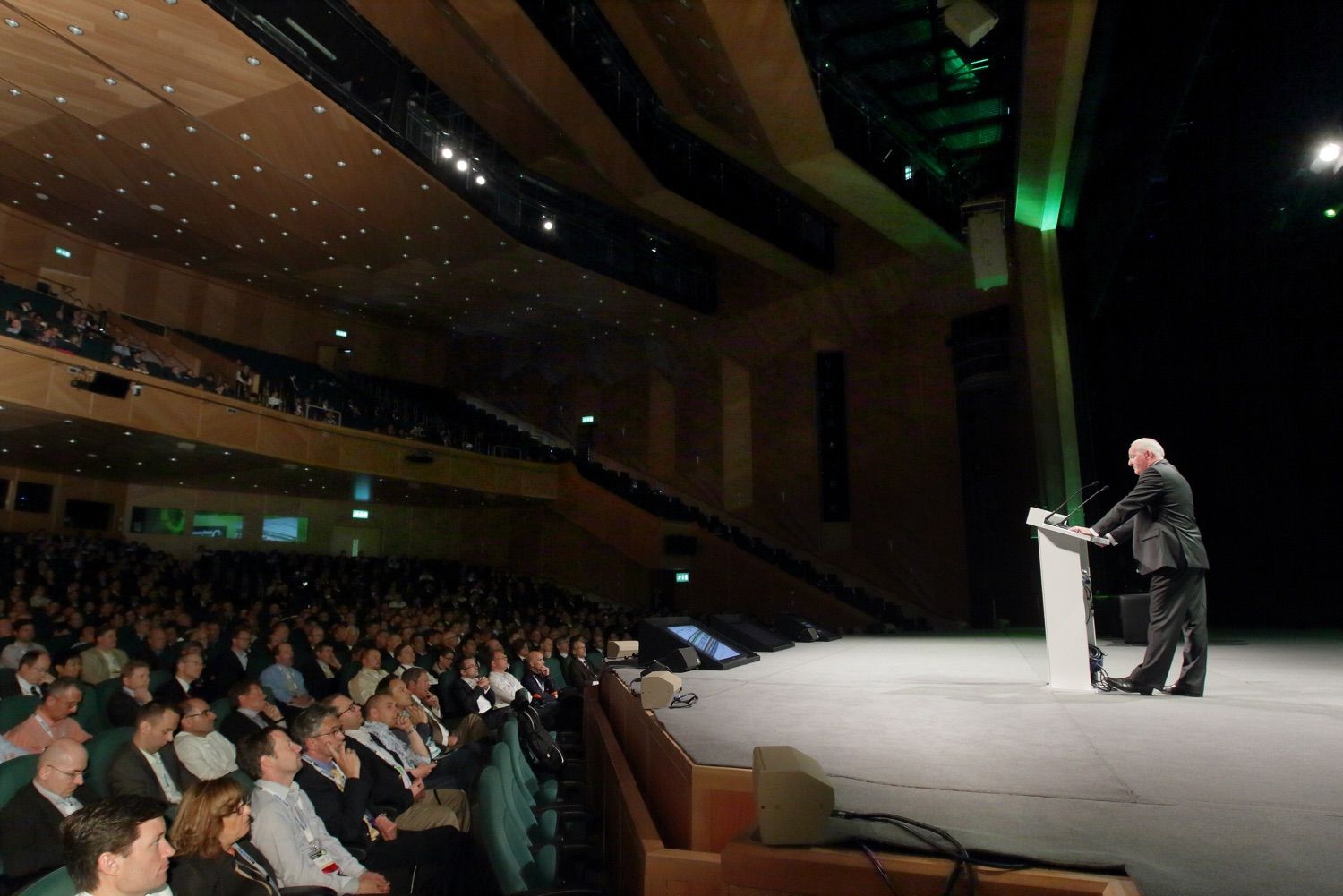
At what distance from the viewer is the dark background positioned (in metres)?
4.31

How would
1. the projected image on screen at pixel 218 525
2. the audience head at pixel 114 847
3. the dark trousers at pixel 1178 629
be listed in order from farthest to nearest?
the projected image on screen at pixel 218 525 → the dark trousers at pixel 1178 629 → the audience head at pixel 114 847

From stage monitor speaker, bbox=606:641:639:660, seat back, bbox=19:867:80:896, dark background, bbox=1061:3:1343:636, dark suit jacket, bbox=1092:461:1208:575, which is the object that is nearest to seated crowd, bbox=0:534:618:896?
seat back, bbox=19:867:80:896

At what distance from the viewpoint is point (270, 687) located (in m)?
4.93

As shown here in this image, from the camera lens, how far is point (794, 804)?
1.38 m

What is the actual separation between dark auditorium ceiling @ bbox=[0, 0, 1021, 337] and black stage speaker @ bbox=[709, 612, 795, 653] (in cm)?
547

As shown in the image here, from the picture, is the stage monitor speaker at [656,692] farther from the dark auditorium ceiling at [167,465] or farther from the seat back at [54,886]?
the dark auditorium ceiling at [167,465]

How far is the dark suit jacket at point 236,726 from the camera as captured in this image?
3719 mm

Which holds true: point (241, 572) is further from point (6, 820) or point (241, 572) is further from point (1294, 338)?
point (1294, 338)

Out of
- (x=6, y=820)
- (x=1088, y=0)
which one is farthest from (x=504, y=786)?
(x=1088, y=0)

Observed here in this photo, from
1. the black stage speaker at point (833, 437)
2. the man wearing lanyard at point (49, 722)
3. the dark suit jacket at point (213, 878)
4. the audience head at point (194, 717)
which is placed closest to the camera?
the dark suit jacket at point (213, 878)

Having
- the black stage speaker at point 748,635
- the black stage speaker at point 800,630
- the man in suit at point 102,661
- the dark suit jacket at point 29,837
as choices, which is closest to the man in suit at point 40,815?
the dark suit jacket at point 29,837

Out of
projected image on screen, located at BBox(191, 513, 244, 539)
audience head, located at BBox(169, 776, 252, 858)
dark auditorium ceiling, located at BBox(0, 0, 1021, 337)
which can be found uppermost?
dark auditorium ceiling, located at BBox(0, 0, 1021, 337)

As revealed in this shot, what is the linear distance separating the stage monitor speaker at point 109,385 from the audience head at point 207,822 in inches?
345

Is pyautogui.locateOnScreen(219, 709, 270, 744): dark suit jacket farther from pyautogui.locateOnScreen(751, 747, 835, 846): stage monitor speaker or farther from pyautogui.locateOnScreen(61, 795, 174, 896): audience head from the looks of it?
pyautogui.locateOnScreen(751, 747, 835, 846): stage monitor speaker
